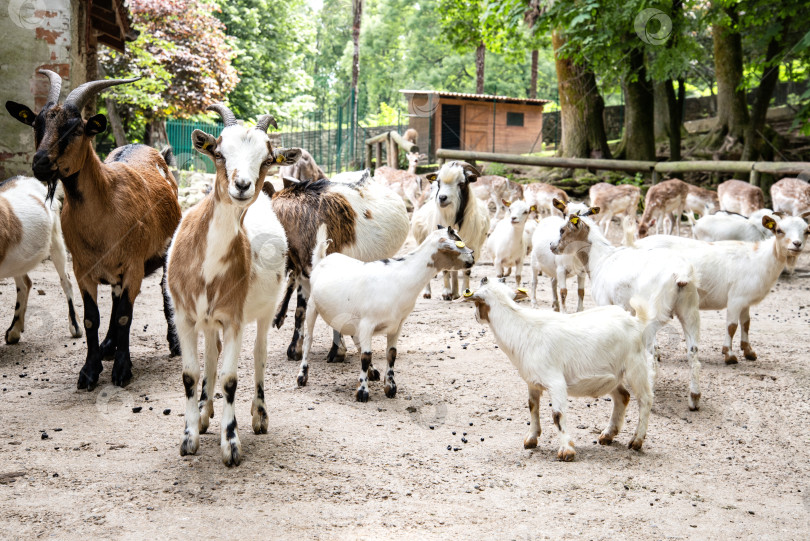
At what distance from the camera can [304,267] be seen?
5.88m

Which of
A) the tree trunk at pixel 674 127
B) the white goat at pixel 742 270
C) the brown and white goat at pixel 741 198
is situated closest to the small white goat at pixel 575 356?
the white goat at pixel 742 270

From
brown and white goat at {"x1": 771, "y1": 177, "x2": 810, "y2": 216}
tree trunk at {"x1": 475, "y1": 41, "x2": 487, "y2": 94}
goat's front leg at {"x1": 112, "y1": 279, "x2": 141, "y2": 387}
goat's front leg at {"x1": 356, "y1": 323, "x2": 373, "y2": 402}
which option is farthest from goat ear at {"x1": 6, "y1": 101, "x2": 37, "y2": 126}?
tree trunk at {"x1": 475, "y1": 41, "x2": 487, "y2": 94}

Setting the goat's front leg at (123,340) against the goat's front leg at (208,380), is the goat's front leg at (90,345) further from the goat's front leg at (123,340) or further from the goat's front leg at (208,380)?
the goat's front leg at (208,380)

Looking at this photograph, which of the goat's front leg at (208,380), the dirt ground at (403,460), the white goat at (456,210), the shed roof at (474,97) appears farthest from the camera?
the shed roof at (474,97)

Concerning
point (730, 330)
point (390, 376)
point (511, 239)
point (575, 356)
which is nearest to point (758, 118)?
point (511, 239)

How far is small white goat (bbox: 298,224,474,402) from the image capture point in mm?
4949

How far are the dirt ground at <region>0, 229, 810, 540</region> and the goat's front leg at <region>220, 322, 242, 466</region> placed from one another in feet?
0.29

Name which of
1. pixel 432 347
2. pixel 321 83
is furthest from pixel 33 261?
pixel 321 83

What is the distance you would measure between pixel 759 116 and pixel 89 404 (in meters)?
14.3

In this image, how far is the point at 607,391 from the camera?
3938 millimetres

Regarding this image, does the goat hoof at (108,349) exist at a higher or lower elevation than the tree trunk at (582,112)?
lower

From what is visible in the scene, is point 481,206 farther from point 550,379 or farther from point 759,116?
point 759,116

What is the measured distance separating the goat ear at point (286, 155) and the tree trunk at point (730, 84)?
13.4 metres

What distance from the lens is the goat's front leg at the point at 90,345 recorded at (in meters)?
5.05
